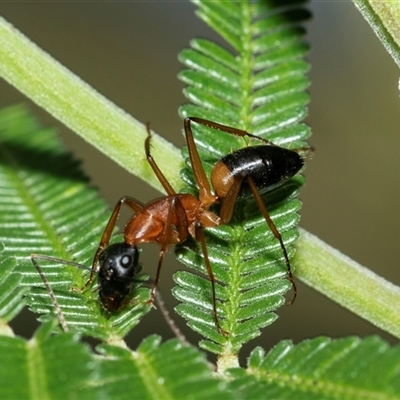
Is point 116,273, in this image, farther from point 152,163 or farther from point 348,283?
point 348,283

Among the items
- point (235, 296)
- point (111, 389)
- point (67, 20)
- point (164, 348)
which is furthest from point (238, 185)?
point (67, 20)

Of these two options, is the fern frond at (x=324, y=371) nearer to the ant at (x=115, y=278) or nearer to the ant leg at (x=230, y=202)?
the ant at (x=115, y=278)

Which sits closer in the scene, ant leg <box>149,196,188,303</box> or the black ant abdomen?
the black ant abdomen

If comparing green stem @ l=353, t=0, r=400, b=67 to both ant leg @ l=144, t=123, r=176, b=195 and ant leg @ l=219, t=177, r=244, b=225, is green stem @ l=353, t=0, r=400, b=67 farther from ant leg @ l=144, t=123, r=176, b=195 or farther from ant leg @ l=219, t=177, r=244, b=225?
ant leg @ l=144, t=123, r=176, b=195

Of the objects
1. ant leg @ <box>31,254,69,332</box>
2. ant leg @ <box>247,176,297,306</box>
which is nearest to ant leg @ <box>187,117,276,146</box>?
ant leg @ <box>247,176,297,306</box>

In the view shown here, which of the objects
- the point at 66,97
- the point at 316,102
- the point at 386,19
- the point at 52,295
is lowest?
the point at 316,102

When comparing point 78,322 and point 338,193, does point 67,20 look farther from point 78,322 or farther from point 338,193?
point 78,322

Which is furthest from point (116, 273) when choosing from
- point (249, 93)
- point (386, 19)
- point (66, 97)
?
point (386, 19)
